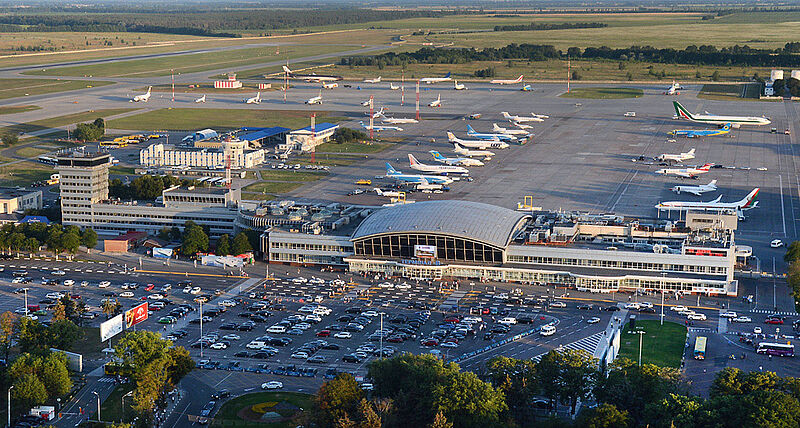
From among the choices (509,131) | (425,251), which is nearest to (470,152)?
(509,131)

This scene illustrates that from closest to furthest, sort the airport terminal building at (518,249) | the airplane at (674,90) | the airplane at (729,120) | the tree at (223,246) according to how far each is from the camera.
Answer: the airport terminal building at (518,249) → the tree at (223,246) → the airplane at (729,120) → the airplane at (674,90)

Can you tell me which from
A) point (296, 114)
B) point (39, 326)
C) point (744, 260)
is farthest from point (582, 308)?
point (296, 114)

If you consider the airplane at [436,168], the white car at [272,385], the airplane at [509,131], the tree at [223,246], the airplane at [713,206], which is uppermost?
the airplane at [509,131]

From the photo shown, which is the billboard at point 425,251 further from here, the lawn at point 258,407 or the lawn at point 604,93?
the lawn at point 604,93

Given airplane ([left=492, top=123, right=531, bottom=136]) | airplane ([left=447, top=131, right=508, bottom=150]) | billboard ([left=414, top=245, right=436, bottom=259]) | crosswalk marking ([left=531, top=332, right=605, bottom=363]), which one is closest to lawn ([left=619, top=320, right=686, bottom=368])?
crosswalk marking ([left=531, top=332, right=605, bottom=363])

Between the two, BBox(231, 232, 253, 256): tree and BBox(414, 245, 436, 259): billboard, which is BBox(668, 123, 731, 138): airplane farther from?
BBox(231, 232, 253, 256): tree

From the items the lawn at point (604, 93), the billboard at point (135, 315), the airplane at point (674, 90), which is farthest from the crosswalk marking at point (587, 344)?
the airplane at point (674, 90)
